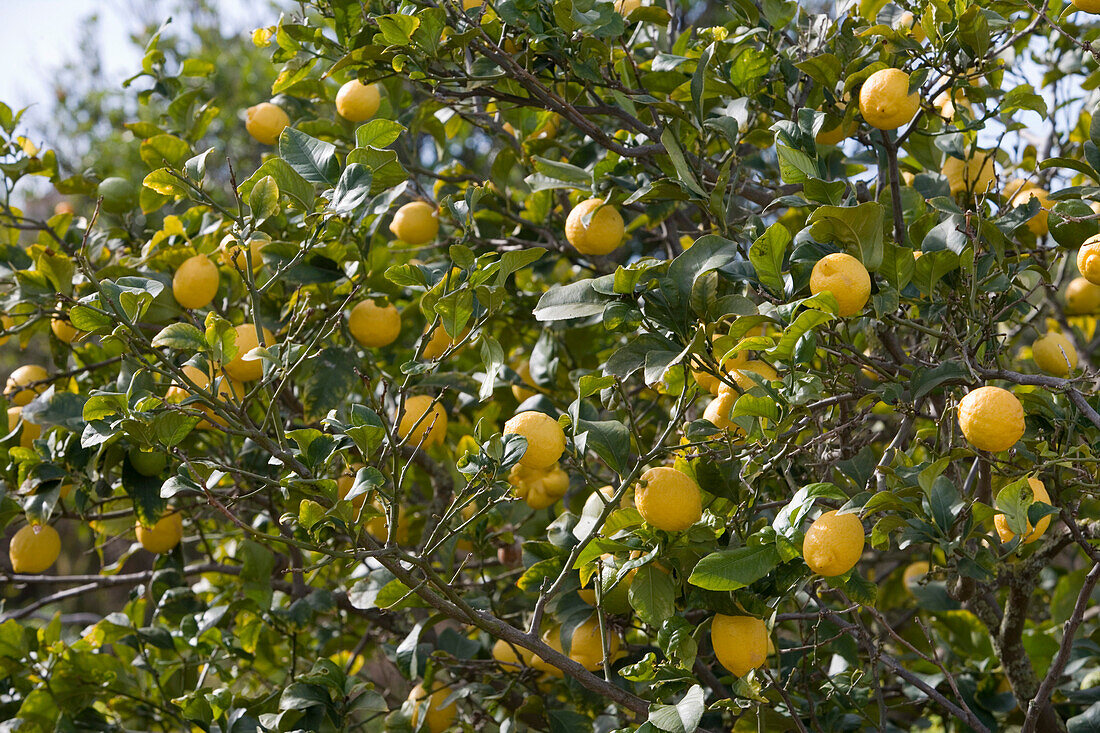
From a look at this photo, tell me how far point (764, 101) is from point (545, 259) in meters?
0.67

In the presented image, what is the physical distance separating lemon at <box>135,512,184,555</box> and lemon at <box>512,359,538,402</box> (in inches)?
28.4

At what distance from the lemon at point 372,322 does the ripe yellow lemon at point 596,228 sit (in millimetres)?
426

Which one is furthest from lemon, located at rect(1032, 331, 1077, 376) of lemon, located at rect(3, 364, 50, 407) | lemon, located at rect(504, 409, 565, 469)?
lemon, located at rect(3, 364, 50, 407)

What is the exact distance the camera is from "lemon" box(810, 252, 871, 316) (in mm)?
1110

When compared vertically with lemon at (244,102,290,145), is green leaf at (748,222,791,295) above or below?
below

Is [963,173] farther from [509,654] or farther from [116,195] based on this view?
[116,195]

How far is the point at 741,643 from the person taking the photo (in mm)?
1186

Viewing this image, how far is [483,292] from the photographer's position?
1172 millimetres

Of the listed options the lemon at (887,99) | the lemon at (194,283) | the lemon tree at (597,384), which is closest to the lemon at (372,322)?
the lemon tree at (597,384)

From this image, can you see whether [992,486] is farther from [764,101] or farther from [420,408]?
[420,408]

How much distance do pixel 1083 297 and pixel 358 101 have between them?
5.84ft

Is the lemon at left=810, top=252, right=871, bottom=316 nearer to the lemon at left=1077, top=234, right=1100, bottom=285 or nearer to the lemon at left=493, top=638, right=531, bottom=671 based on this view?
the lemon at left=1077, top=234, right=1100, bottom=285

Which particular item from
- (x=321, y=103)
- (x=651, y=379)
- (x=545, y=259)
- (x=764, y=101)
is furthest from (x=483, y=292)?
(x=321, y=103)

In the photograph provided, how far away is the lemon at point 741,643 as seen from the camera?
3.89ft
